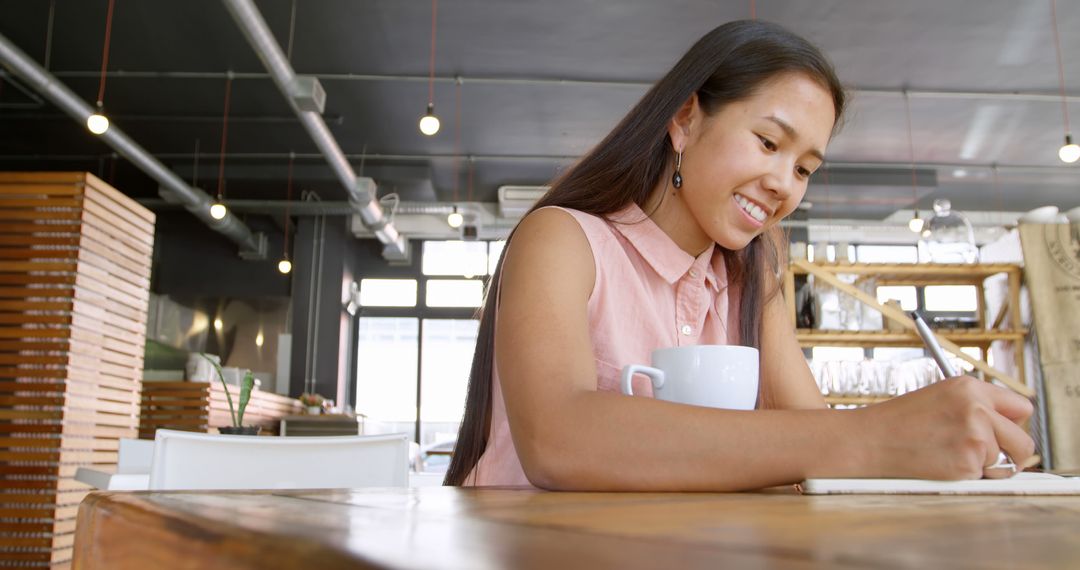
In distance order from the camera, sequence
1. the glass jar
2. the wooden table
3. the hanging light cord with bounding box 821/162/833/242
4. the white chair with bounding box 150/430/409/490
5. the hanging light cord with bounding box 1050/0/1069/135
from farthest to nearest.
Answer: the hanging light cord with bounding box 821/162/833/242
the hanging light cord with bounding box 1050/0/1069/135
the glass jar
the white chair with bounding box 150/430/409/490
the wooden table

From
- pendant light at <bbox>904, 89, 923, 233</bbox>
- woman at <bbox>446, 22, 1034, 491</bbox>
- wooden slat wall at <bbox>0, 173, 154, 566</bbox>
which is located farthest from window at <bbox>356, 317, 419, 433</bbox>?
woman at <bbox>446, 22, 1034, 491</bbox>

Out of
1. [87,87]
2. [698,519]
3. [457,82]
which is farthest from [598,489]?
[87,87]

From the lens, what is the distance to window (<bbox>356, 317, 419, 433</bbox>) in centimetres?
1270

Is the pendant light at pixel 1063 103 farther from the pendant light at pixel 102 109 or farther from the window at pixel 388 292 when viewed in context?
the window at pixel 388 292

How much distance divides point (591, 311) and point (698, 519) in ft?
2.95

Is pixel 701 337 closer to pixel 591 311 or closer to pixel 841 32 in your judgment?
pixel 591 311

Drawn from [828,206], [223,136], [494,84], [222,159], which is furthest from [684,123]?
[828,206]

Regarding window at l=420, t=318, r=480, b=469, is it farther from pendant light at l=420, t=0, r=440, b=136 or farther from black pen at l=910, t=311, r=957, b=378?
black pen at l=910, t=311, r=957, b=378

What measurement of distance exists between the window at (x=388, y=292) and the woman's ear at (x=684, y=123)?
38.4ft

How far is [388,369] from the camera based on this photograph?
41.8 feet

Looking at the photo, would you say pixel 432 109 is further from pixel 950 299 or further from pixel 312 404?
pixel 950 299

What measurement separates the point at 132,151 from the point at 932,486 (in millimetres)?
8473

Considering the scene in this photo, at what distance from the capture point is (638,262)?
131 cm

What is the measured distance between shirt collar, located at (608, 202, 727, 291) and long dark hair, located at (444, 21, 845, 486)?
2 cm
